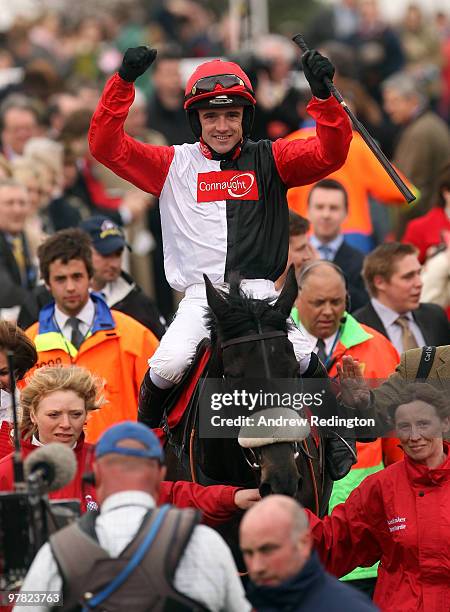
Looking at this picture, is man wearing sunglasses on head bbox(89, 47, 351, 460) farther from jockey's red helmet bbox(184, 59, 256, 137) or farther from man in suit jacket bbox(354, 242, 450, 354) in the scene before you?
man in suit jacket bbox(354, 242, 450, 354)

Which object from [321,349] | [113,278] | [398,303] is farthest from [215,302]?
[113,278]

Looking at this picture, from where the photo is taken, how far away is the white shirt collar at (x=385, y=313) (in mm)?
10242

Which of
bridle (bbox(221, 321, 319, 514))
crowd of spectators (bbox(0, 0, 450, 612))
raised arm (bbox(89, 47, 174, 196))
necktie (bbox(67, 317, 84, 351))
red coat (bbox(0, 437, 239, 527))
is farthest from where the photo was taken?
necktie (bbox(67, 317, 84, 351))

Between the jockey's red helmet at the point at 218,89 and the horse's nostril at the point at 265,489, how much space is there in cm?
216

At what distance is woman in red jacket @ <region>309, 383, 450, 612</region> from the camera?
273 inches

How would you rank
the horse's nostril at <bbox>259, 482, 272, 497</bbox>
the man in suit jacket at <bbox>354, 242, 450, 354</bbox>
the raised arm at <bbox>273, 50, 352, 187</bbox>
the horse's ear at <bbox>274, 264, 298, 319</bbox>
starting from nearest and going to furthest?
the horse's nostril at <bbox>259, 482, 272, 497</bbox>, the horse's ear at <bbox>274, 264, 298, 319</bbox>, the raised arm at <bbox>273, 50, 352, 187</bbox>, the man in suit jacket at <bbox>354, 242, 450, 354</bbox>

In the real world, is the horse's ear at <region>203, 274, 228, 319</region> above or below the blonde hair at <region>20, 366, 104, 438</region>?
above

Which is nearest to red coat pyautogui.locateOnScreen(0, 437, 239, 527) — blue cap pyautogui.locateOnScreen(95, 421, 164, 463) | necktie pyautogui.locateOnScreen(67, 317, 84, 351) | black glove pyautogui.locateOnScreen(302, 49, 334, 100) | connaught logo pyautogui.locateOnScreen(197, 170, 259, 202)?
blue cap pyautogui.locateOnScreen(95, 421, 164, 463)

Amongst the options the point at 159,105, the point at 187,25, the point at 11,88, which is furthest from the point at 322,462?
the point at 187,25

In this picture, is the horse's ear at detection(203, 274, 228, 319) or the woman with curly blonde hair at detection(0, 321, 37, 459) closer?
the horse's ear at detection(203, 274, 228, 319)

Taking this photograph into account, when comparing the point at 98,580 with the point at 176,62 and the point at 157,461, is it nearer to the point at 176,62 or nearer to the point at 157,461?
the point at 157,461

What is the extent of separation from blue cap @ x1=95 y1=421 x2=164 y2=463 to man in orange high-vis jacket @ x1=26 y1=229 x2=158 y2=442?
12.2 ft

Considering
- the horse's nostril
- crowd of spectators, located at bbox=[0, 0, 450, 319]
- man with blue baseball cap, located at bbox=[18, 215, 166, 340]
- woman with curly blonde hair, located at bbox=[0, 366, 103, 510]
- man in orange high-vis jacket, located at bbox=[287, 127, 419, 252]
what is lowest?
the horse's nostril

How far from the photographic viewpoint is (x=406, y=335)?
10.2m
